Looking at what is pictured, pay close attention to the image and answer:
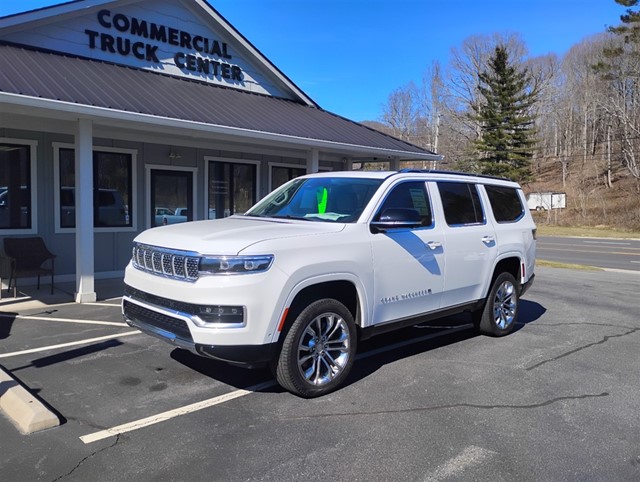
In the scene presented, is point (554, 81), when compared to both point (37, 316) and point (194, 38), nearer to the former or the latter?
point (194, 38)

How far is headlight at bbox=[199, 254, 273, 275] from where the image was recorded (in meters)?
4.12

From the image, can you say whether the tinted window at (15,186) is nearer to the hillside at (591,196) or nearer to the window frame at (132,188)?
the window frame at (132,188)

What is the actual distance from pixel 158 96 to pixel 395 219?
6.80 meters

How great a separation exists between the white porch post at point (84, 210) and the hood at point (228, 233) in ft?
14.0

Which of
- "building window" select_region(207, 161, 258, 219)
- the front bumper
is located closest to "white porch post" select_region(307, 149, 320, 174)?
"building window" select_region(207, 161, 258, 219)

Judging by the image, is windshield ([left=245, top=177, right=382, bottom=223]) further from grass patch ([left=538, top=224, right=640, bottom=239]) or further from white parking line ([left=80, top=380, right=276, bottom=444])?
grass patch ([left=538, top=224, right=640, bottom=239])

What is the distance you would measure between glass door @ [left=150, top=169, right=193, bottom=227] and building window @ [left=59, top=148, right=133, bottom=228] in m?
0.60

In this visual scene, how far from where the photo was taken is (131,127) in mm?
9469

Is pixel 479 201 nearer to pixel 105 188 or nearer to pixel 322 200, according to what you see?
pixel 322 200

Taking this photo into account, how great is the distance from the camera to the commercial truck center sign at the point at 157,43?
11.0m

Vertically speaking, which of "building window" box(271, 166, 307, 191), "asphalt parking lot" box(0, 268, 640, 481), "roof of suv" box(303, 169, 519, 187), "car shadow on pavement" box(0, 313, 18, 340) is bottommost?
"asphalt parking lot" box(0, 268, 640, 481)

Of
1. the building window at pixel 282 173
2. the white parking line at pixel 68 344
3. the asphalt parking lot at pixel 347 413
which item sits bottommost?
the asphalt parking lot at pixel 347 413

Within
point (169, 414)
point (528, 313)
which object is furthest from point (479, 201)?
point (169, 414)

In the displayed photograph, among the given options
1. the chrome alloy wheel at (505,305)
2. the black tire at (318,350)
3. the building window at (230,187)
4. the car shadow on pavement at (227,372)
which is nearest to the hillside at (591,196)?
the building window at (230,187)
